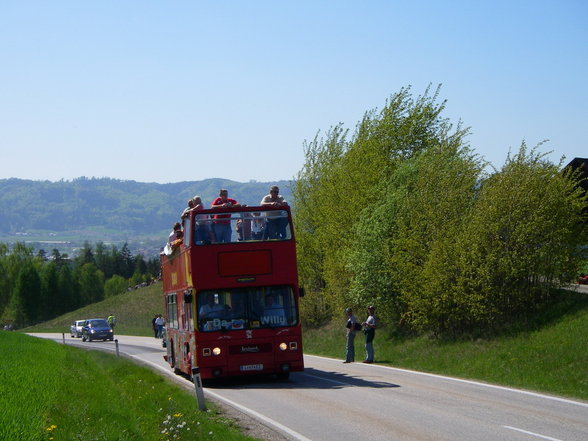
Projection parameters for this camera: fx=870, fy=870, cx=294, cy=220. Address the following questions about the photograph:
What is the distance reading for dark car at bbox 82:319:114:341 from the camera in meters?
64.8

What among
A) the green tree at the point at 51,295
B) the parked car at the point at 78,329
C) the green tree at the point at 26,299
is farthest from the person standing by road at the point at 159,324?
the green tree at the point at 51,295

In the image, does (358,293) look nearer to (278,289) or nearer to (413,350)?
(413,350)

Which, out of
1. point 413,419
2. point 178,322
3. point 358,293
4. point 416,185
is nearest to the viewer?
point 413,419

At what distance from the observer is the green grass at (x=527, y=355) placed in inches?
771

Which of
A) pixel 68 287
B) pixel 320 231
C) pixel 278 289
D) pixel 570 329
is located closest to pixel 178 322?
pixel 278 289

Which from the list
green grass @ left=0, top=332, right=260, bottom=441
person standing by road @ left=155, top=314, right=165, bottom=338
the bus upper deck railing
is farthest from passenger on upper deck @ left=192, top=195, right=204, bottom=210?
person standing by road @ left=155, top=314, right=165, bottom=338

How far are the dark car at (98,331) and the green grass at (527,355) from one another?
127ft

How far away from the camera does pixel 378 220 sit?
33.9 m

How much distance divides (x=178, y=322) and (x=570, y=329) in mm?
10528

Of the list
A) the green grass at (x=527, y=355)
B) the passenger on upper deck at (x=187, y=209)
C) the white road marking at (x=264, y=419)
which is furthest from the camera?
the passenger on upper deck at (x=187, y=209)

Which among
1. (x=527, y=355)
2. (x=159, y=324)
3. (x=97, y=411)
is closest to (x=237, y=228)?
(x=97, y=411)

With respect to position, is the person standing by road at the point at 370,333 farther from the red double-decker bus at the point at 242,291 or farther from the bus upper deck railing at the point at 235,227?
the bus upper deck railing at the point at 235,227

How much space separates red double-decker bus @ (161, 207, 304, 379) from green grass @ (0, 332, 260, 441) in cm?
160

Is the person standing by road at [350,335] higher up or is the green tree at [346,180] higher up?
the green tree at [346,180]
